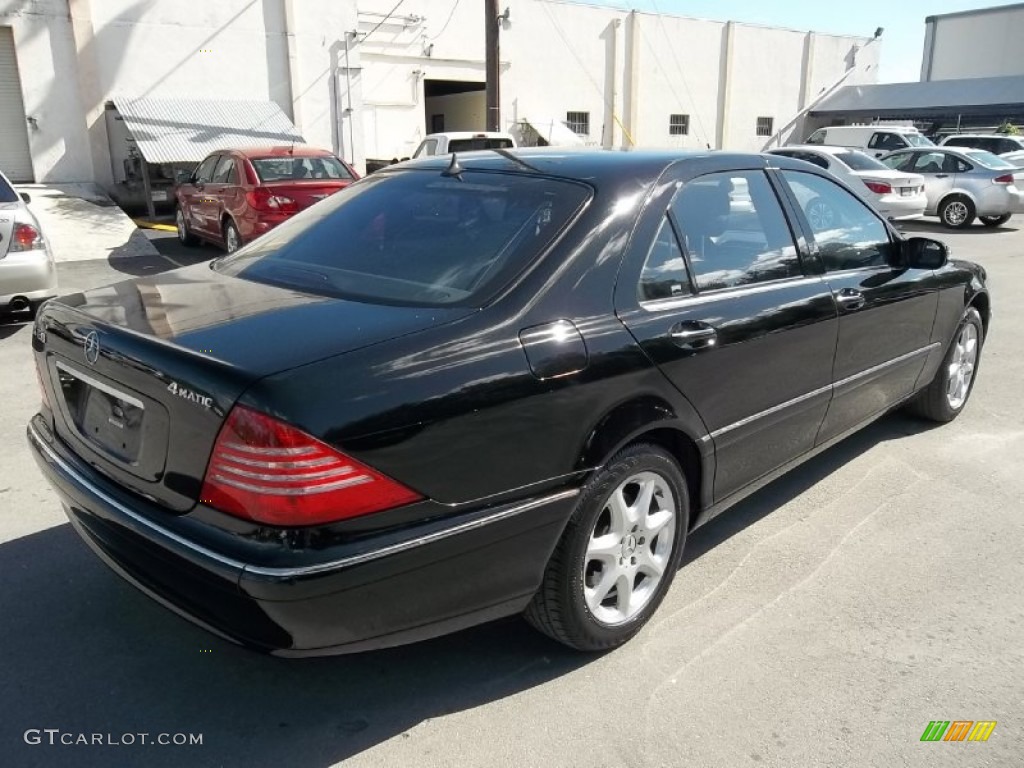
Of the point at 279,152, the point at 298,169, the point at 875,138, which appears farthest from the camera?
the point at 875,138

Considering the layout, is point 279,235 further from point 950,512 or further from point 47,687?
point 950,512

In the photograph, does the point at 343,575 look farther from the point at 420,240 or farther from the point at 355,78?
the point at 355,78

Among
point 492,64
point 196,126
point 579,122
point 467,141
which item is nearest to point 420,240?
point 467,141

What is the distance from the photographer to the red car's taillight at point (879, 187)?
15.5 metres

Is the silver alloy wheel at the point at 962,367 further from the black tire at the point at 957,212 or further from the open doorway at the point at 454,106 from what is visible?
the open doorway at the point at 454,106

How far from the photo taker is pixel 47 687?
8.70 feet

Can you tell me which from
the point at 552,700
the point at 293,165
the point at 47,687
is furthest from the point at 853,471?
the point at 293,165

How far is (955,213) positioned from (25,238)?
16.8 m

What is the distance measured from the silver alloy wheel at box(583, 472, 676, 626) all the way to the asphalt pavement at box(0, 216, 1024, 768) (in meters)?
0.18

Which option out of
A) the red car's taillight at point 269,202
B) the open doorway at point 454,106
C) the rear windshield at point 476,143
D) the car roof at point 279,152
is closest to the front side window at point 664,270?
the red car's taillight at point 269,202

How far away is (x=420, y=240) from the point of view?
9.91 feet

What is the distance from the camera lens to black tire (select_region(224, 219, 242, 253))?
35.1 ft

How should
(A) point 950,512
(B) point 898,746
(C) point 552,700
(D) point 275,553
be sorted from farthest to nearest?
1. (A) point 950,512
2. (C) point 552,700
3. (B) point 898,746
4. (D) point 275,553

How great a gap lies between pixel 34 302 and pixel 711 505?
271 inches
